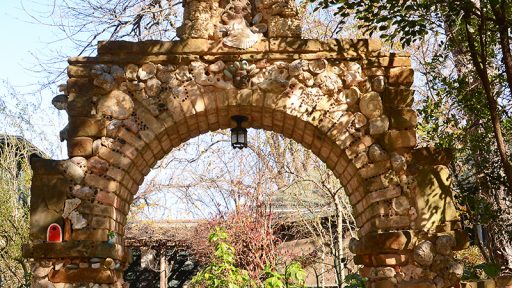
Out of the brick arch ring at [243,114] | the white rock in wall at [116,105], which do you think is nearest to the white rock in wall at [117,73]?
the brick arch ring at [243,114]

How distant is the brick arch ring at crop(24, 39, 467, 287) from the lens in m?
4.93

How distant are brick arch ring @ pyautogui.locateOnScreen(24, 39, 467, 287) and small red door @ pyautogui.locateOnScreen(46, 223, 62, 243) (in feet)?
0.12

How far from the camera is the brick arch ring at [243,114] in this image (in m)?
4.93

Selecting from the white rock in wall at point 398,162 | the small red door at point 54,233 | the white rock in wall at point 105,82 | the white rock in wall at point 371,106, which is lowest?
the small red door at point 54,233

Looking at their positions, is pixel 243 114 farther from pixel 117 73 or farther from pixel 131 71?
pixel 117 73

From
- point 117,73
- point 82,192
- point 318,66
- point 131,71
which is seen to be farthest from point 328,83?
point 82,192

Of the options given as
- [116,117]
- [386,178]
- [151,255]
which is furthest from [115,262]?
[151,255]

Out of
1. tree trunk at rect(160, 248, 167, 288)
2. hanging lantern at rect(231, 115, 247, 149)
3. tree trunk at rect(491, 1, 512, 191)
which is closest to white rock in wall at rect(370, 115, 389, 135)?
tree trunk at rect(491, 1, 512, 191)

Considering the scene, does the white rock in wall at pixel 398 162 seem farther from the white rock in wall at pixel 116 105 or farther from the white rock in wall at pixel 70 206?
the white rock in wall at pixel 70 206

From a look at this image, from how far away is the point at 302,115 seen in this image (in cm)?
516

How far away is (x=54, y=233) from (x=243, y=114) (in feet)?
6.33

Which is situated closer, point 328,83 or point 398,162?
point 398,162

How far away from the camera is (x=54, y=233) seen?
492 cm

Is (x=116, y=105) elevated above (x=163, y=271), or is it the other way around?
(x=116, y=105)
